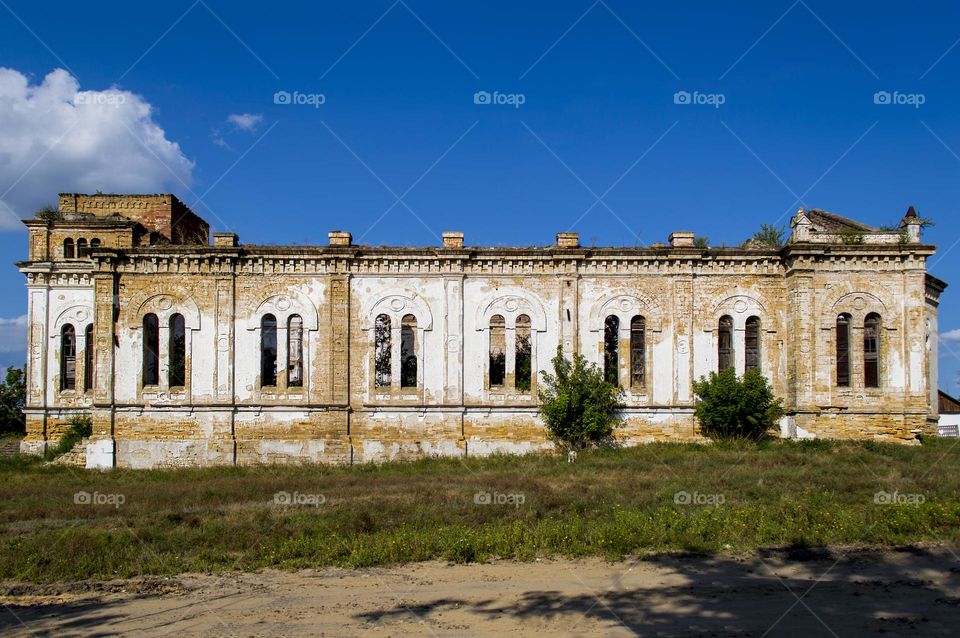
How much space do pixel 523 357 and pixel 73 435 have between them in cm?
1693

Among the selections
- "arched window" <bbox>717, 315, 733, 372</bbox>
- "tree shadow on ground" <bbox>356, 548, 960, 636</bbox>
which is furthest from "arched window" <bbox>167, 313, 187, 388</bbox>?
"arched window" <bbox>717, 315, 733, 372</bbox>

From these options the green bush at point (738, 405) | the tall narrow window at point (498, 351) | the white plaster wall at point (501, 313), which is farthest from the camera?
the tall narrow window at point (498, 351)

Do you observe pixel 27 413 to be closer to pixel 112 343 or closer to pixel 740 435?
pixel 112 343

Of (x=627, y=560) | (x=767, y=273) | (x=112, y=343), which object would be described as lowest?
(x=627, y=560)

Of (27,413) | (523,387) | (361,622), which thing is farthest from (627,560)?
(27,413)

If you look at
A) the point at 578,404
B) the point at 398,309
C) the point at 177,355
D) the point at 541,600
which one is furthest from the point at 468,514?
the point at 177,355

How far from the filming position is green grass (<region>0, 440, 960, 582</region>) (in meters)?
13.6

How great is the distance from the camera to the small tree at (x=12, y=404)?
3362 cm

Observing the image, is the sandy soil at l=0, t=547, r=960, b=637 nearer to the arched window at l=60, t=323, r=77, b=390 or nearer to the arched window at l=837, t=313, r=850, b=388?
the arched window at l=837, t=313, r=850, b=388

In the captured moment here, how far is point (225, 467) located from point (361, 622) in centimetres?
1628

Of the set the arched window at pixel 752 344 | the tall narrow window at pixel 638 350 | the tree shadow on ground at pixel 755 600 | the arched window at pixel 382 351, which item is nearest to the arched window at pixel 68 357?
the arched window at pixel 382 351

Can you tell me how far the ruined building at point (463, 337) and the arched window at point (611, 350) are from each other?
7cm

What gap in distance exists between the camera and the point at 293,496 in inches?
721

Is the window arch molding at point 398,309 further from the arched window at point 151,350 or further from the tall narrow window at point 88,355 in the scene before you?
the tall narrow window at point 88,355
